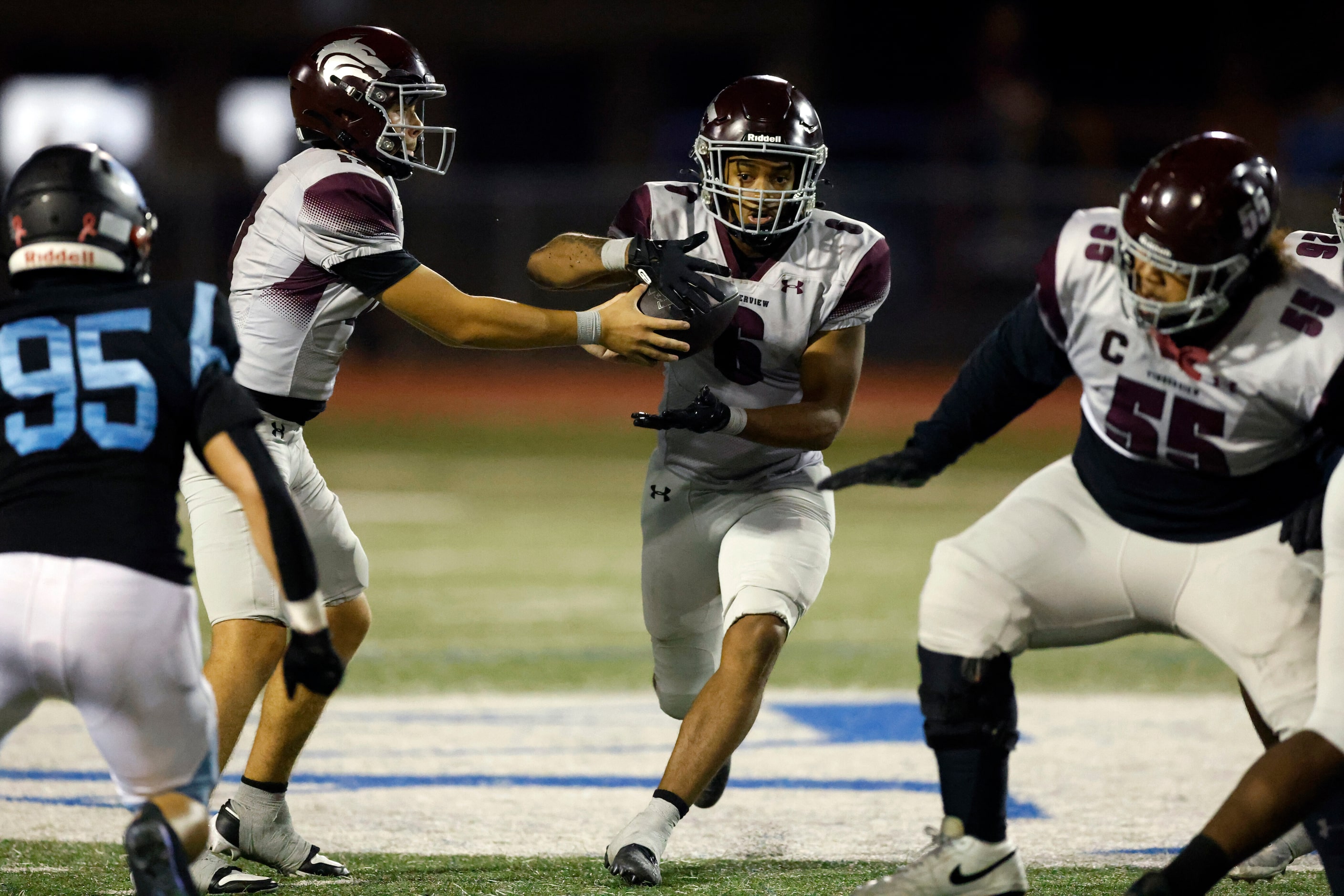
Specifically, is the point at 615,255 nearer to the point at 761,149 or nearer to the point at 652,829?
the point at 761,149

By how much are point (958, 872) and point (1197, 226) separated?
49.1 inches

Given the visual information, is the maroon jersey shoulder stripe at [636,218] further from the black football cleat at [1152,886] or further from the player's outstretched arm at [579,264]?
the black football cleat at [1152,886]

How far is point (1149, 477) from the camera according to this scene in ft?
9.66

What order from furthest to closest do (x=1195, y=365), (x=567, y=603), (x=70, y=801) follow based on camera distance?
1. (x=567, y=603)
2. (x=70, y=801)
3. (x=1195, y=365)

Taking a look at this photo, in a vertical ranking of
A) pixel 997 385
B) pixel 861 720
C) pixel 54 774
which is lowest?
pixel 861 720

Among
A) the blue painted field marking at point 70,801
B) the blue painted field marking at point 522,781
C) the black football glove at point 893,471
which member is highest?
the black football glove at point 893,471

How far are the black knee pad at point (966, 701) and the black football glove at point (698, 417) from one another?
78cm

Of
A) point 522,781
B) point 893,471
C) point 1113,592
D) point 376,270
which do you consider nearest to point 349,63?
point 376,270

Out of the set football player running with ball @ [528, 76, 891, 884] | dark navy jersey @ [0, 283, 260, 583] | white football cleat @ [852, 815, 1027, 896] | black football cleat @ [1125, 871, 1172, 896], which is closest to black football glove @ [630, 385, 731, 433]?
football player running with ball @ [528, 76, 891, 884]

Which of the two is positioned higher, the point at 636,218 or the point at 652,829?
the point at 636,218

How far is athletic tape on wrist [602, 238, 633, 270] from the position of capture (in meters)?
3.73

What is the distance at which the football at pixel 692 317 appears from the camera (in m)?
3.56

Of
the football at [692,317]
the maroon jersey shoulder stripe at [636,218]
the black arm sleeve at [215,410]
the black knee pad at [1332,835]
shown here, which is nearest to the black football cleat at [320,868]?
the black arm sleeve at [215,410]

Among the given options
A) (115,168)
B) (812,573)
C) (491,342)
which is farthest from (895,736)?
(115,168)
